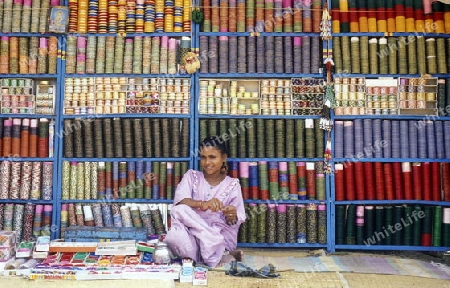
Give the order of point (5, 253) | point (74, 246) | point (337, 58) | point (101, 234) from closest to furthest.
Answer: point (5, 253) → point (74, 246) → point (101, 234) → point (337, 58)

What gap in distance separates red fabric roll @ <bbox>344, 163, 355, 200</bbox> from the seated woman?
1102 millimetres

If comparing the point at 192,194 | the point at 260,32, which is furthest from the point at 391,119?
the point at 192,194

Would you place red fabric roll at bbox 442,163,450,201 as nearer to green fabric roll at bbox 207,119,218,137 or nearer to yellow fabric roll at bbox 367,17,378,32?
yellow fabric roll at bbox 367,17,378,32

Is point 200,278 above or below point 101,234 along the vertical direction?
below

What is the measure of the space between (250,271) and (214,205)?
0.61 m

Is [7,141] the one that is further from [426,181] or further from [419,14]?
[419,14]

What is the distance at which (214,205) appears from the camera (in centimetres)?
401

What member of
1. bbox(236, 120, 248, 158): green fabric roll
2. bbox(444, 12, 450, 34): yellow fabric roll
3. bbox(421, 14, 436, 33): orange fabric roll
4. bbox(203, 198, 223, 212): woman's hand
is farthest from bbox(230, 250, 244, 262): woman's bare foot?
bbox(444, 12, 450, 34): yellow fabric roll

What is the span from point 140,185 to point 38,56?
1637 mm

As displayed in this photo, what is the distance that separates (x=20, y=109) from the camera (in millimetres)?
4805

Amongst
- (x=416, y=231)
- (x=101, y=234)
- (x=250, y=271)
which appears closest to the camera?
(x=250, y=271)

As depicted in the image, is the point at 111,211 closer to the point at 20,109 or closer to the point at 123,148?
the point at 123,148

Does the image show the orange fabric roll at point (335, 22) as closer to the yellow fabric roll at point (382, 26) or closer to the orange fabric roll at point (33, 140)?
the yellow fabric roll at point (382, 26)

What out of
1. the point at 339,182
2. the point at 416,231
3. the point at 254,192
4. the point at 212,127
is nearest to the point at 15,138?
the point at 212,127
